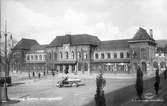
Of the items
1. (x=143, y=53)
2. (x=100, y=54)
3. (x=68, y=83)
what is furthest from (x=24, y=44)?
(x=68, y=83)

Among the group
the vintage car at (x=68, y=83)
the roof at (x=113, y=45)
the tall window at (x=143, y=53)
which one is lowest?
the vintage car at (x=68, y=83)

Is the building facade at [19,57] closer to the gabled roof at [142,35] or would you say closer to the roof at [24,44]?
the roof at [24,44]

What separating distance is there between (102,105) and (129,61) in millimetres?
52346

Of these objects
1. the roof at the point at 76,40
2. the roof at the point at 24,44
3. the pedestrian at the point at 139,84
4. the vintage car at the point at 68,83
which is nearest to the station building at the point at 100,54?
the roof at the point at 76,40

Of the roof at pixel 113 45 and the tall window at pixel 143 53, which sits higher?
the roof at pixel 113 45

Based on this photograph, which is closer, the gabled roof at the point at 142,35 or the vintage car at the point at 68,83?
the vintage car at the point at 68,83

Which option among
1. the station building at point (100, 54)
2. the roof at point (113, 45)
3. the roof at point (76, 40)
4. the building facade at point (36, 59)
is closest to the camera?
the station building at point (100, 54)

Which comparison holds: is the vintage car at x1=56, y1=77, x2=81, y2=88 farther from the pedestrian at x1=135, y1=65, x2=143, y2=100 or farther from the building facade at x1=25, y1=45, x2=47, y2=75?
the building facade at x1=25, y1=45, x2=47, y2=75

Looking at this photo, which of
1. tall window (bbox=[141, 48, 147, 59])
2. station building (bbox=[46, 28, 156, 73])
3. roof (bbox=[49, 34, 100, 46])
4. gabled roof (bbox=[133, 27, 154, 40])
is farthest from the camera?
roof (bbox=[49, 34, 100, 46])

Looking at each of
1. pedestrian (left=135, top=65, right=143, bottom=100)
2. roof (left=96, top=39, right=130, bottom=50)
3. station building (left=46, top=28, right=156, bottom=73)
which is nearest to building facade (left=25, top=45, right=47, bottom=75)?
station building (left=46, top=28, right=156, bottom=73)

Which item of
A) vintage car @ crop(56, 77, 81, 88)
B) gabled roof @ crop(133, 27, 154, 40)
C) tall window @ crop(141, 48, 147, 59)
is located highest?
gabled roof @ crop(133, 27, 154, 40)

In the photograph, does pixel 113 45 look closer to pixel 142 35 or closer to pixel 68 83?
pixel 142 35

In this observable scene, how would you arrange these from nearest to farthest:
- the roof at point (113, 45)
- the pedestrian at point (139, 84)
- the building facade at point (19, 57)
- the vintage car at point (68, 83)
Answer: the pedestrian at point (139, 84), the vintage car at point (68, 83), the roof at point (113, 45), the building facade at point (19, 57)

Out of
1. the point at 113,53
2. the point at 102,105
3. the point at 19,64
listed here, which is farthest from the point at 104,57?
the point at 102,105
